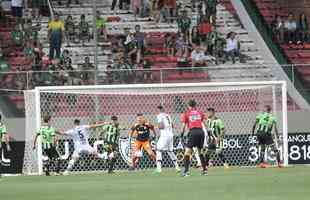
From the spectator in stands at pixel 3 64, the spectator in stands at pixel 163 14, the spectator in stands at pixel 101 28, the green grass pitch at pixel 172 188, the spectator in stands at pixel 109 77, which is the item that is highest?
the spectator in stands at pixel 163 14

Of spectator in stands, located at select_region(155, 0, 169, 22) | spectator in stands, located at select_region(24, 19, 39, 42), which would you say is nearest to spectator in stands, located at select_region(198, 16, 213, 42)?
spectator in stands, located at select_region(155, 0, 169, 22)

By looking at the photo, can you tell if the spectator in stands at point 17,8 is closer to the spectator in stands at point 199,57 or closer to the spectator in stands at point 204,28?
the spectator in stands at point 204,28

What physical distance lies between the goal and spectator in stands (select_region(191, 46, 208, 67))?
3.07m

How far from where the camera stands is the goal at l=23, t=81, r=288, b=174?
105 feet

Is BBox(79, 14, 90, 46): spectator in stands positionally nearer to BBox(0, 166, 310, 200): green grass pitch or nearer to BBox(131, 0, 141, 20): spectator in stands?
BBox(131, 0, 141, 20): spectator in stands

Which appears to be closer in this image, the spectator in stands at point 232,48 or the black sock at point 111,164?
the black sock at point 111,164

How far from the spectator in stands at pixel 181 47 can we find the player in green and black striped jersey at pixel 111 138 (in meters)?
6.31

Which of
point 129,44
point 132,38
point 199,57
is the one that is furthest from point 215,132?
point 132,38

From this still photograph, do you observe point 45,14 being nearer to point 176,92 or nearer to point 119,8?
point 119,8

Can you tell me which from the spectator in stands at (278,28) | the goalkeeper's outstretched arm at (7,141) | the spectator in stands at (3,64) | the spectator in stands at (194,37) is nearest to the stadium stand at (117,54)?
the spectator in stands at (3,64)

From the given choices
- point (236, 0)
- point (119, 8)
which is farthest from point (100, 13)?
point (236, 0)

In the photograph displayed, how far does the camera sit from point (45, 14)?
39719 mm

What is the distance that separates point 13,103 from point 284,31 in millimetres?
11391

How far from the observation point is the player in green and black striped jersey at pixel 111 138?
31.3 meters
